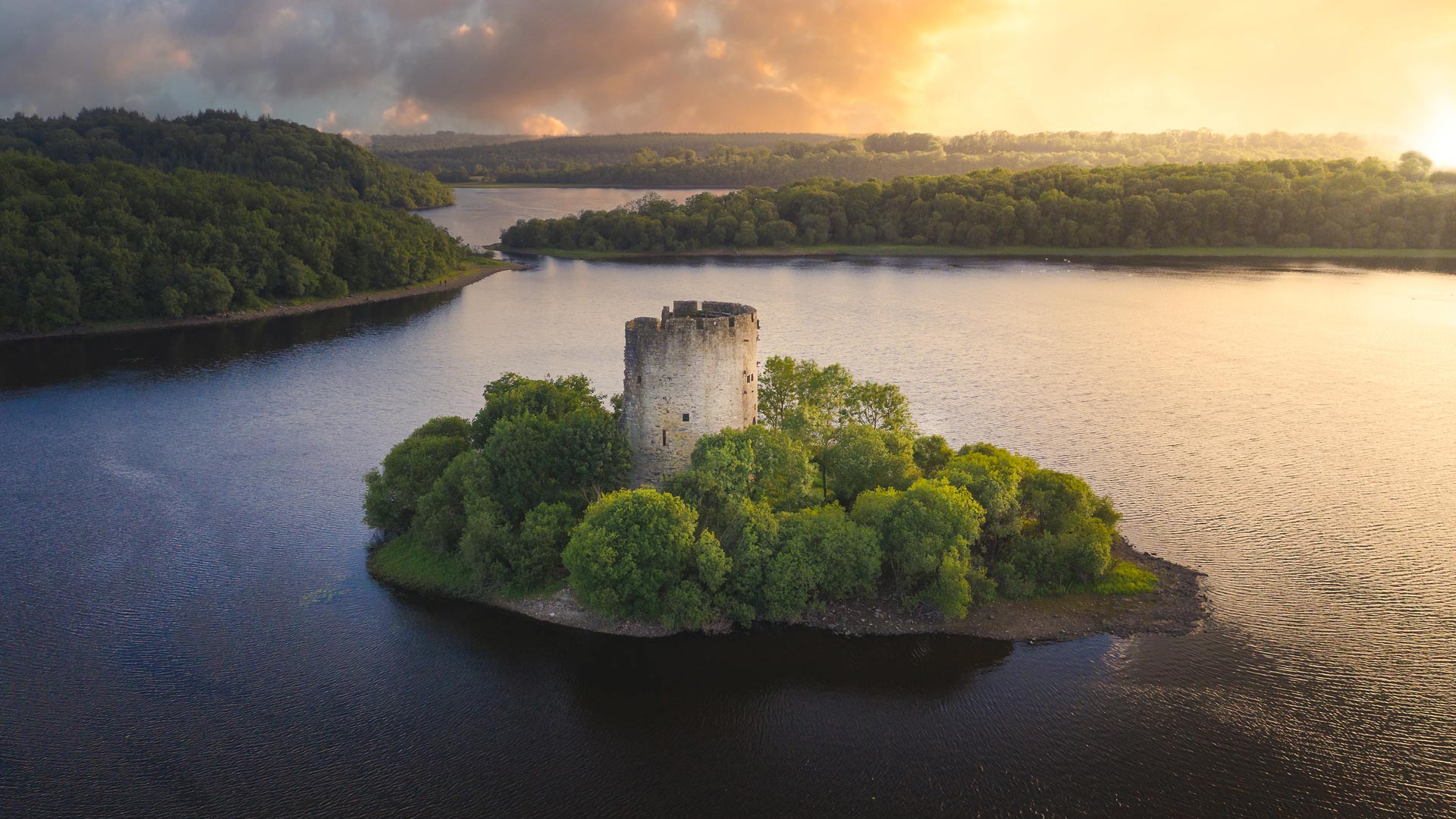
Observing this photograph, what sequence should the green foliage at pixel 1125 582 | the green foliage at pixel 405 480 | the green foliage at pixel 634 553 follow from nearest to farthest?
the green foliage at pixel 634 553
the green foliage at pixel 1125 582
the green foliage at pixel 405 480

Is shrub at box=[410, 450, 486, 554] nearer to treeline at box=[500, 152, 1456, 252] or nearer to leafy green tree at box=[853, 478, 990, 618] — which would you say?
leafy green tree at box=[853, 478, 990, 618]

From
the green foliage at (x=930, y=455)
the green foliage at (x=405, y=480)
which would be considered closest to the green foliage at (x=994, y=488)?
the green foliage at (x=930, y=455)

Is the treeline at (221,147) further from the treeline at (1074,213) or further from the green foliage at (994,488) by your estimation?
the green foliage at (994,488)

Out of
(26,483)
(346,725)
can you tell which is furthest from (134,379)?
(346,725)

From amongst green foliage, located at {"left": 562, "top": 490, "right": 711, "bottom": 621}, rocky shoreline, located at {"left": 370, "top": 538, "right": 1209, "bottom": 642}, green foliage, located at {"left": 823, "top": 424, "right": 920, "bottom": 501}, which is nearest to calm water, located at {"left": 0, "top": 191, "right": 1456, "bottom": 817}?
rocky shoreline, located at {"left": 370, "top": 538, "right": 1209, "bottom": 642}

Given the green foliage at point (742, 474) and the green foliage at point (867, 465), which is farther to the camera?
the green foliage at point (867, 465)

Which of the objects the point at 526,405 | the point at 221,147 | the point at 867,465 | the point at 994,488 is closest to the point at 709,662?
the point at 867,465

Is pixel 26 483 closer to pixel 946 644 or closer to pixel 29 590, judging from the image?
pixel 29 590

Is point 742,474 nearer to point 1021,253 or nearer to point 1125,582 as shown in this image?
point 1125,582

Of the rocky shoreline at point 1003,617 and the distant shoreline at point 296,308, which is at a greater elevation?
the distant shoreline at point 296,308
